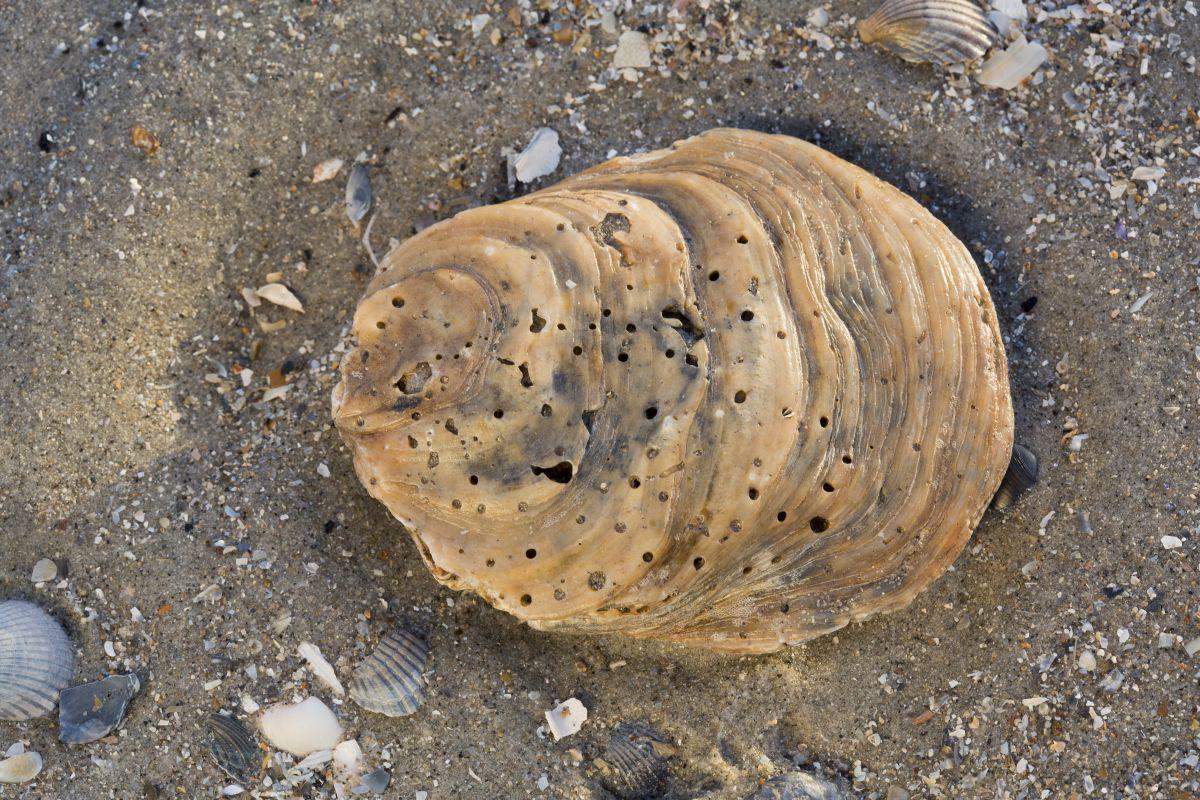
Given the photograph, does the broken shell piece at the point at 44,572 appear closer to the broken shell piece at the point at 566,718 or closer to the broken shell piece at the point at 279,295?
the broken shell piece at the point at 279,295

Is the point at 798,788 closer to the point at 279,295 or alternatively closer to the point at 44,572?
the point at 279,295

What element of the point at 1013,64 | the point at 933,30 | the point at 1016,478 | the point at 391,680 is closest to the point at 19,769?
the point at 391,680

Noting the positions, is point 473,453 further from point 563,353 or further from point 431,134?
point 431,134

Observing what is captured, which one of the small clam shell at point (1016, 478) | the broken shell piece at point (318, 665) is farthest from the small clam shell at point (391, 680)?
the small clam shell at point (1016, 478)

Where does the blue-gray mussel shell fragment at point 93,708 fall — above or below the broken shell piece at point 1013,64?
below

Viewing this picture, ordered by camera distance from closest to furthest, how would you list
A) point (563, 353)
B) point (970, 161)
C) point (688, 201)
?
1. point (563, 353)
2. point (688, 201)
3. point (970, 161)

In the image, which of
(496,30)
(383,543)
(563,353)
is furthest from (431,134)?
(383,543)
